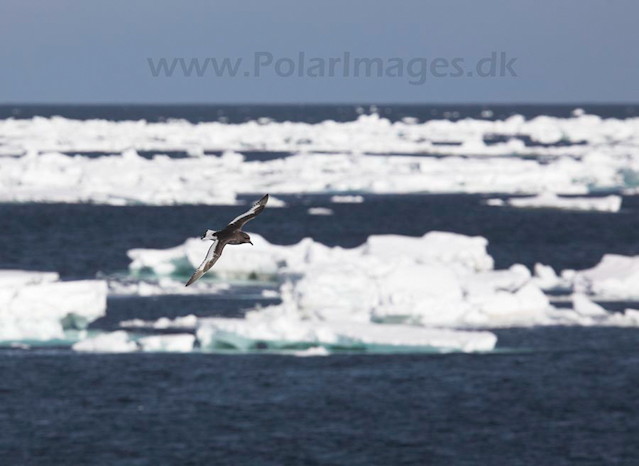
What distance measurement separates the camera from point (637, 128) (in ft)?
423

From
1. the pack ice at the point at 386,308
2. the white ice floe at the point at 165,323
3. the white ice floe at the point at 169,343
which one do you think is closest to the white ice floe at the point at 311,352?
the pack ice at the point at 386,308

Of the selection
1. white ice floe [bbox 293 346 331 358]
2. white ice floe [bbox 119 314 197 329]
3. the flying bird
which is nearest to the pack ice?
white ice floe [bbox 293 346 331 358]

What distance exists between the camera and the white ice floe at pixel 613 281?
1644 inches

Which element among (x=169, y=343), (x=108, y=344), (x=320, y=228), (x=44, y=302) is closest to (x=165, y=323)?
(x=108, y=344)

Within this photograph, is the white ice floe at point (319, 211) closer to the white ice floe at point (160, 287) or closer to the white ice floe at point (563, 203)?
the white ice floe at point (563, 203)

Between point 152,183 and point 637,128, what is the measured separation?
7353 cm

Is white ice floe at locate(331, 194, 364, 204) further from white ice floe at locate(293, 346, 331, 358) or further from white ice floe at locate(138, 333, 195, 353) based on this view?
white ice floe at locate(138, 333, 195, 353)

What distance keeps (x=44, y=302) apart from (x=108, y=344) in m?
2.24

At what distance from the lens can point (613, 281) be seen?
4172 centimetres

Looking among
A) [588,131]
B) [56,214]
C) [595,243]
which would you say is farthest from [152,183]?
[588,131]

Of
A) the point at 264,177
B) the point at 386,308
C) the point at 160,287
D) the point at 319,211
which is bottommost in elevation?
the point at 386,308

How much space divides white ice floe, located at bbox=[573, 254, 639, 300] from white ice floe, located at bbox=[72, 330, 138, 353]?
1621 cm

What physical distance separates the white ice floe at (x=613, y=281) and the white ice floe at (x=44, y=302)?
17.3 meters

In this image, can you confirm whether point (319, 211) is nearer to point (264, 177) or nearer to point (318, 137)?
point (264, 177)
